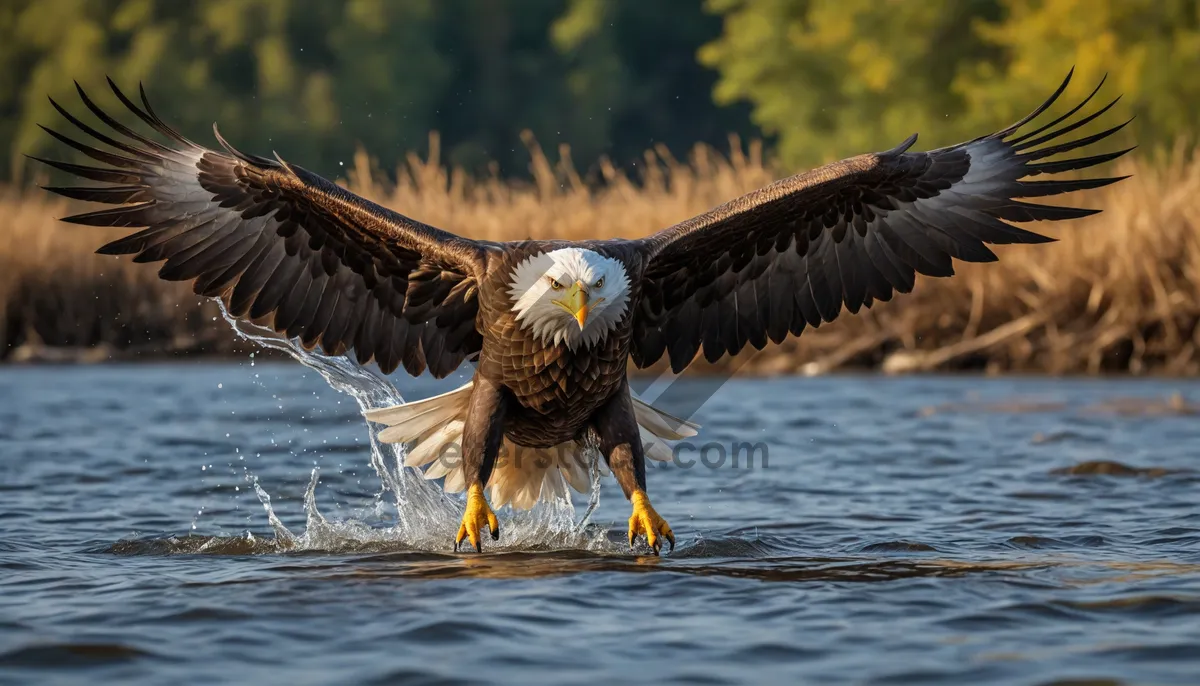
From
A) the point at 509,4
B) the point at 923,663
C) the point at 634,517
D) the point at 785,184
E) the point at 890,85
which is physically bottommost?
the point at 923,663

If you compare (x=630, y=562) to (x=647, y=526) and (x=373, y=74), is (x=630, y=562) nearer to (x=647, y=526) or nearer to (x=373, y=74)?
(x=647, y=526)

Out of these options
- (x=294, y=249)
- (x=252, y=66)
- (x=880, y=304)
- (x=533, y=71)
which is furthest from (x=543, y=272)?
(x=252, y=66)

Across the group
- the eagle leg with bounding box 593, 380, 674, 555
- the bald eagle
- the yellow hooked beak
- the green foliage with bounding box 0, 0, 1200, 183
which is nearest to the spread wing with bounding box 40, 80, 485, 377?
the bald eagle

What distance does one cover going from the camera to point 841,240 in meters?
7.39

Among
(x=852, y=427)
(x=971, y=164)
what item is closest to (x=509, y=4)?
(x=852, y=427)

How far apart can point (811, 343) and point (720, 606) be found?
918 centimetres

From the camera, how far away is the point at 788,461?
9.88 meters

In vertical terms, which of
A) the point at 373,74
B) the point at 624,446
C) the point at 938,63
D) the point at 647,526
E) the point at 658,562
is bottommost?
the point at 658,562

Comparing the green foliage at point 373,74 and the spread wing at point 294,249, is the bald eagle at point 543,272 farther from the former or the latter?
the green foliage at point 373,74

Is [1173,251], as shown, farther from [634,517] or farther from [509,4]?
[509,4]

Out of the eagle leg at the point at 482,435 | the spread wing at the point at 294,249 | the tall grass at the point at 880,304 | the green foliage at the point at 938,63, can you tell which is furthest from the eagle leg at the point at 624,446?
the green foliage at the point at 938,63

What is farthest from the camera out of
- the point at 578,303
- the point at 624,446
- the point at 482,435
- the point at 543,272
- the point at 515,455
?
the point at 515,455

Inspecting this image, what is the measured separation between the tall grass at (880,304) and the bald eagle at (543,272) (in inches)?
235

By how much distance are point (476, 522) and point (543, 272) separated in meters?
1.04
